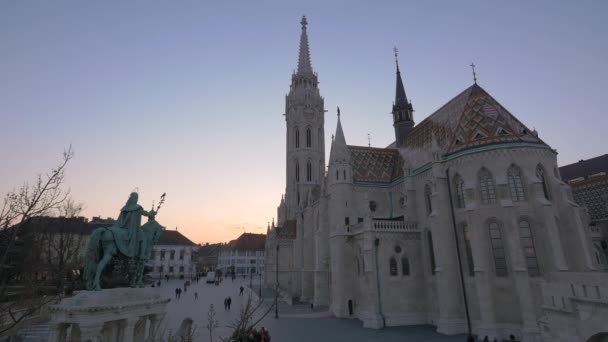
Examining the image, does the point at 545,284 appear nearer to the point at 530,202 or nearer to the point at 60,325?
the point at 530,202

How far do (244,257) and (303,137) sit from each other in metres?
58.5

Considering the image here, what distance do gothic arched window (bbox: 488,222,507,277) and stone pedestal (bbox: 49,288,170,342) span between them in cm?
2055

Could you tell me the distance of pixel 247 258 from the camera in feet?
342

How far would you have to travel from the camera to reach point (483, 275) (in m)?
21.1

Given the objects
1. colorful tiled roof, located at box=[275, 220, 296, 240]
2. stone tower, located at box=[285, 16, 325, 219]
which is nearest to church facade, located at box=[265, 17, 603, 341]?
colorful tiled roof, located at box=[275, 220, 296, 240]

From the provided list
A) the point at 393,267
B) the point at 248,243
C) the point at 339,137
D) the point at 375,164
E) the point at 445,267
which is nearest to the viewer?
the point at 445,267

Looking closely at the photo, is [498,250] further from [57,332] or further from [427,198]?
[57,332]

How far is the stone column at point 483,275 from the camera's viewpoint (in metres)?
20.4

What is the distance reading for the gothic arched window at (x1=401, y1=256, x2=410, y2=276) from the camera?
88.2 feet

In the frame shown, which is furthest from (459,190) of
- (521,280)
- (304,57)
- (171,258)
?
(171,258)

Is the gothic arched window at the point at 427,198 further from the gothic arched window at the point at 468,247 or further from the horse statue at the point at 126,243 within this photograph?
the horse statue at the point at 126,243

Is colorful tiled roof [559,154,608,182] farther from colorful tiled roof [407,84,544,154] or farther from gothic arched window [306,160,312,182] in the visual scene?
gothic arched window [306,160,312,182]

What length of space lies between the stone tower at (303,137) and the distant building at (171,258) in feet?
130

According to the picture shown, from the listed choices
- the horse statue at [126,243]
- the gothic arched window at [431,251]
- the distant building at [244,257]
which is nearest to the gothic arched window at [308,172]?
the gothic arched window at [431,251]
